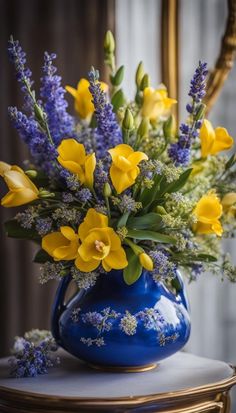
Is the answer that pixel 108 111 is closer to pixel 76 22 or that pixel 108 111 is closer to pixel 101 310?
pixel 101 310

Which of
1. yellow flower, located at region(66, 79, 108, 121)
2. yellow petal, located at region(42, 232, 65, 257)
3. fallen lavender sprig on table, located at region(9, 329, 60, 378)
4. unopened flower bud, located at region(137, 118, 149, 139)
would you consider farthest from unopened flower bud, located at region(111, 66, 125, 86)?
fallen lavender sprig on table, located at region(9, 329, 60, 378)

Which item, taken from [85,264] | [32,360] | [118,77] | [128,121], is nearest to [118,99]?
[118,77]

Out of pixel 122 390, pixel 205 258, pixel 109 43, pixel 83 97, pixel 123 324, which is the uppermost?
pixel 109 43

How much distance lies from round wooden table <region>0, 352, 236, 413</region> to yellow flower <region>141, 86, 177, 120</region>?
1.57 ft

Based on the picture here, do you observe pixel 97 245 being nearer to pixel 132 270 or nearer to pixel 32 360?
pixel 132 270

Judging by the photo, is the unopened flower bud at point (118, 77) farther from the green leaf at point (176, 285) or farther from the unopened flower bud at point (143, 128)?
the green leaf at point (176, 285)

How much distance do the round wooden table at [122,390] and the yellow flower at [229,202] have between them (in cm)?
29

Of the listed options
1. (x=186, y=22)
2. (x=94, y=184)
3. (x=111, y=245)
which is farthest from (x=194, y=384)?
(x=186, y=22)

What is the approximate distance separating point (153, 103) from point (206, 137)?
0.13 meters

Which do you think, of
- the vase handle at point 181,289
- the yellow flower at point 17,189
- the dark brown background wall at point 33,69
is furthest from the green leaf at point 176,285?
the dark brown background wall at point 33,69

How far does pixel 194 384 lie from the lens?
1111 millimetres

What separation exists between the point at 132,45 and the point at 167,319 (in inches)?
38.3

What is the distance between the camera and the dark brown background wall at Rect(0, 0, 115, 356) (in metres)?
1.84

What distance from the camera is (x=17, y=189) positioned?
1104mm
